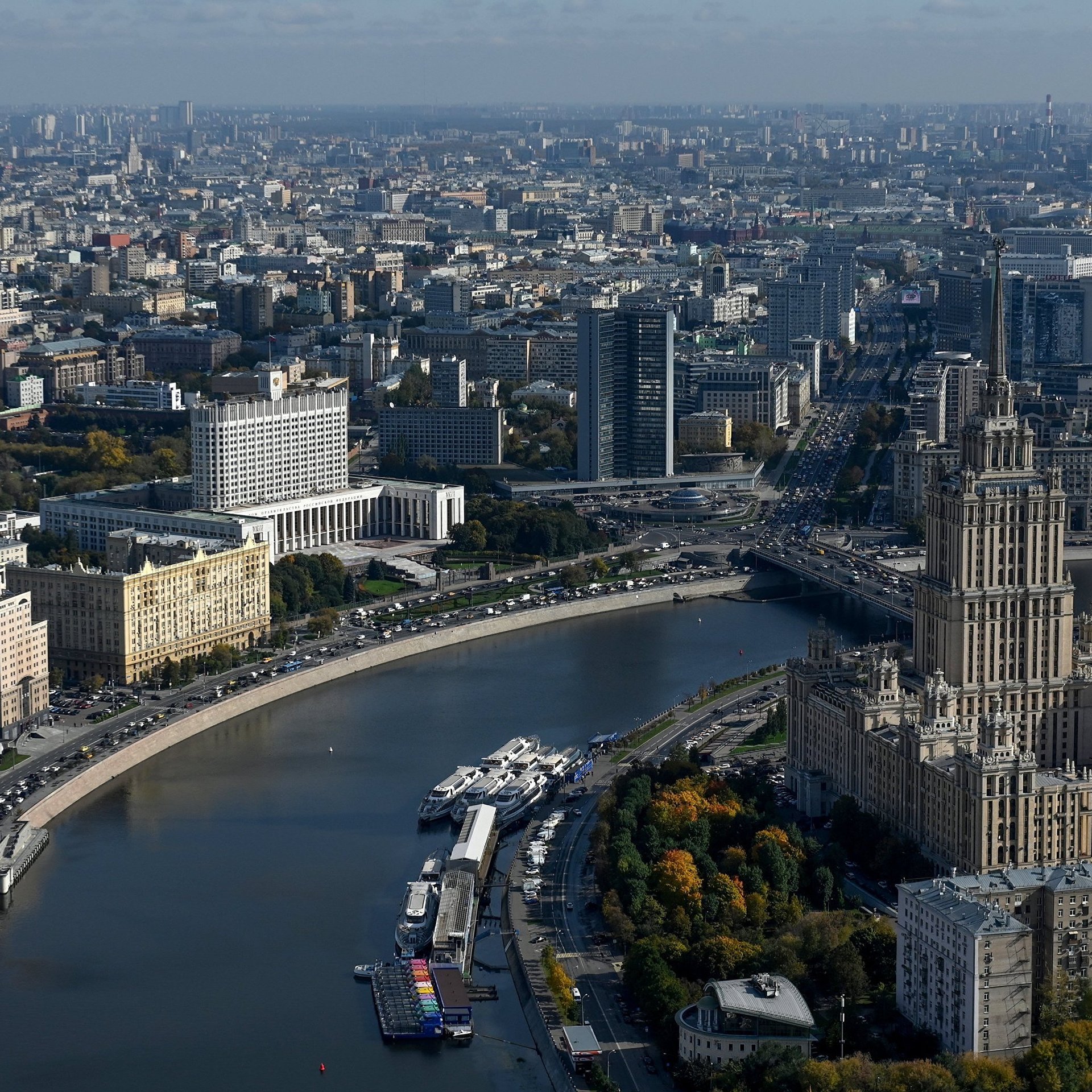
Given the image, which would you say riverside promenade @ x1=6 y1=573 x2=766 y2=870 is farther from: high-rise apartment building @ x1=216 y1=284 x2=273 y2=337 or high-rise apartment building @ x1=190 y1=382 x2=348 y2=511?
high-rise apartment building @ x1=216 y1=284 x2=273 y2=337

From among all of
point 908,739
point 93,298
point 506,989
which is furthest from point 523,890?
point 93,298

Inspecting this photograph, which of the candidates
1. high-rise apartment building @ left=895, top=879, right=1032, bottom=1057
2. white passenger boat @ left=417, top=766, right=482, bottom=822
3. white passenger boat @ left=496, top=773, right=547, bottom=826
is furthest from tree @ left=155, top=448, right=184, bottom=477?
high-rise apartment building @ left=895, top=879, right=1032, bottom=1057

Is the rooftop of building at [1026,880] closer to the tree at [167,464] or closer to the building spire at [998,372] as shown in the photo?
the building spire at [998,372]

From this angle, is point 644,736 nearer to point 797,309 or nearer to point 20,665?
point 20,665

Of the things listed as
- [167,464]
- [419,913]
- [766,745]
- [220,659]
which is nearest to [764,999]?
[419,913]

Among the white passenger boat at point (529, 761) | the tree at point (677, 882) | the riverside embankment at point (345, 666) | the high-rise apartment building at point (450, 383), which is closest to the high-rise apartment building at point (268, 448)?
the riverside embankment at point (345, 666)
